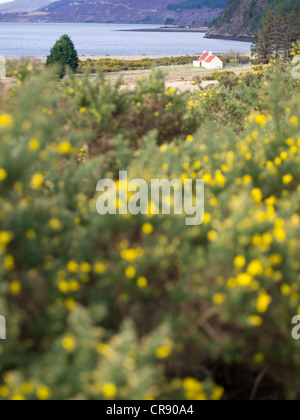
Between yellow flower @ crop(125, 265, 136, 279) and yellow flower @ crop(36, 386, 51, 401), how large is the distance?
2.11 feet

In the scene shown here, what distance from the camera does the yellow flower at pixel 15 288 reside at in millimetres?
1984

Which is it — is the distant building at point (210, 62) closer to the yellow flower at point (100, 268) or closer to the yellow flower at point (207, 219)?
the yellow flower at point (207, 219)

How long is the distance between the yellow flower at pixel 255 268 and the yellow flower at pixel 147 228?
0.57m

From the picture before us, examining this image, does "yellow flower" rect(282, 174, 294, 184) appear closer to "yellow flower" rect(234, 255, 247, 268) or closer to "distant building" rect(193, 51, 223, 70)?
"yellow flower" rect(234, 255, 247, 268)

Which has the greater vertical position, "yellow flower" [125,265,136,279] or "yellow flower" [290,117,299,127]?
"yellow flower" [290,117,299,127]

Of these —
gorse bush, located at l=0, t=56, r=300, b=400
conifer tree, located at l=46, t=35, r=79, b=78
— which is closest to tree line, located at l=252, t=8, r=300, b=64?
conifer tree, located at l=46, t=35, r=79, b=78

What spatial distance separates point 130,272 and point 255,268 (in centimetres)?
60

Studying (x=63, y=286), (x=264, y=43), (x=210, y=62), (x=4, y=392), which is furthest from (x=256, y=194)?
(x=264, y=43)

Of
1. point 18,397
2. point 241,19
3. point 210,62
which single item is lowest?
point 18,397

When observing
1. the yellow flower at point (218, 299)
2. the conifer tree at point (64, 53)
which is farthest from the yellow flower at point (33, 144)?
the conifer tree at point (64, 53)

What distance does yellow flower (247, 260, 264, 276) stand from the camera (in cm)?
200

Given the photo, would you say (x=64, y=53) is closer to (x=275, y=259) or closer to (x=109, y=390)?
(x=275, y=259)

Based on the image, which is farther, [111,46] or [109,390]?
[111,46]

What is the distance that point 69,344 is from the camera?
6.06 ft
